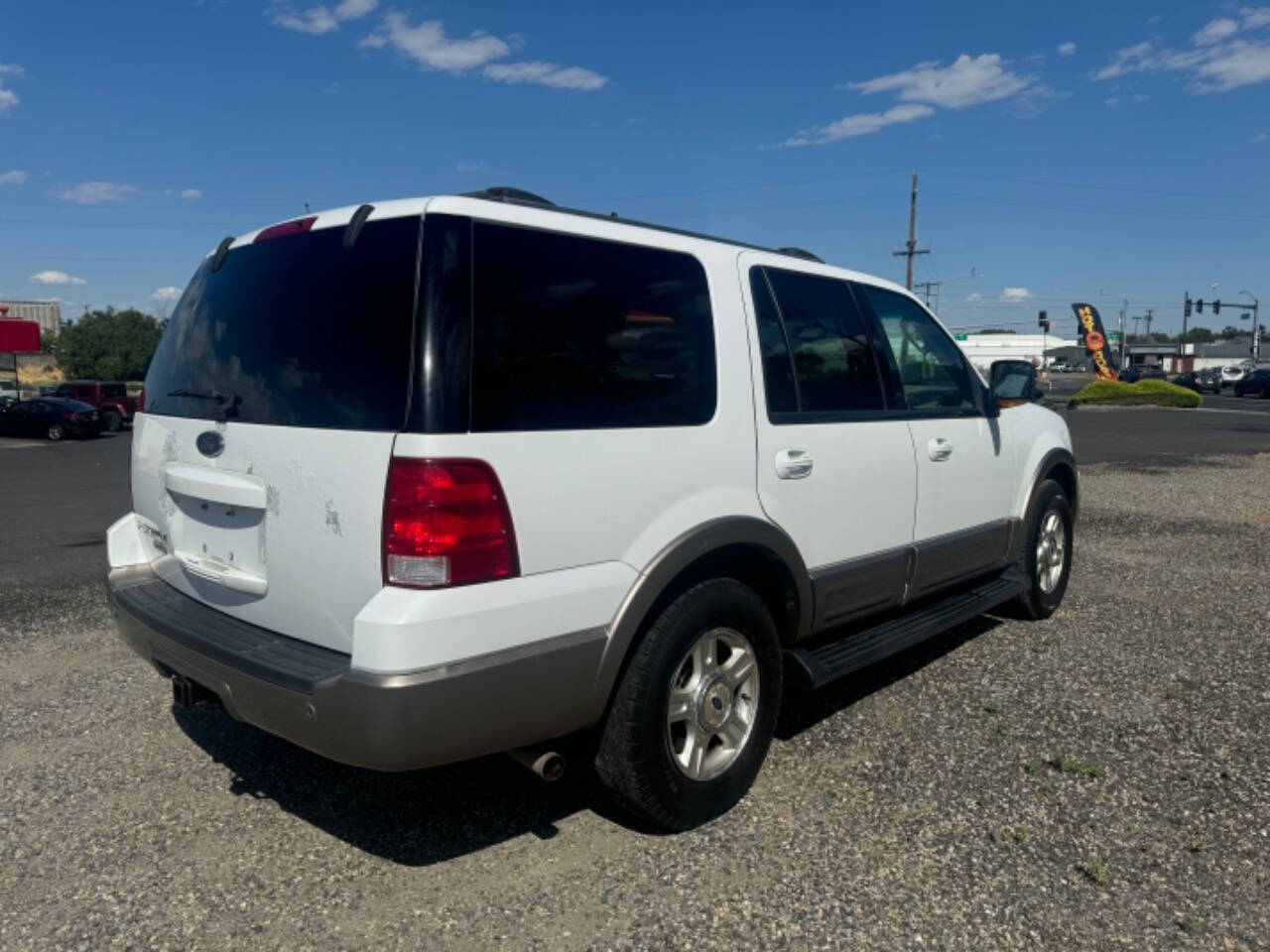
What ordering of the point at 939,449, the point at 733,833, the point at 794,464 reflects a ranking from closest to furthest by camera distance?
the point at 733,833 → the point at 794,464 → the point at 939,449

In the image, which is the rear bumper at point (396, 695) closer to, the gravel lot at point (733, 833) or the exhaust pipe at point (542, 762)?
the exhaust pipe at point (542, 762)

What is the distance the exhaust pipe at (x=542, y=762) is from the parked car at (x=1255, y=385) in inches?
2355

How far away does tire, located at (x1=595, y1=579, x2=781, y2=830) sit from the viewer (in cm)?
290

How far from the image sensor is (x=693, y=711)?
10.3 ft

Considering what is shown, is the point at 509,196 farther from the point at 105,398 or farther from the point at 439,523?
the point at 105,398

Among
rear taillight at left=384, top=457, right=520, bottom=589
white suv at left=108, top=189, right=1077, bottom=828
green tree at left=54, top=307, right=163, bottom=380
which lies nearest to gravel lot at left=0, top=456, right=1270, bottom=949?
white suv at left=108, top=189, right=1077, bottom=828

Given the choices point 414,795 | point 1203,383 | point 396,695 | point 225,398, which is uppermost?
point 1203,383

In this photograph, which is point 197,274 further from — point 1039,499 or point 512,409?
point 1039,499

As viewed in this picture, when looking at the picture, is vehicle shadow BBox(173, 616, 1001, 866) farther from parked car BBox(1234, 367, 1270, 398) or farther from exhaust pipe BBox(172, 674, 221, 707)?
parked car BBox(1234, 367, 1270, 398)

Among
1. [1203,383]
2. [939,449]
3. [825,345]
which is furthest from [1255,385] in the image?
[825,345]

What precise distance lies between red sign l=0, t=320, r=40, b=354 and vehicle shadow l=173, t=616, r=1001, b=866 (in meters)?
51.6

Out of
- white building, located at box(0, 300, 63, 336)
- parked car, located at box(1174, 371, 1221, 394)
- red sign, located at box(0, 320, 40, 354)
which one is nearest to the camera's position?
red sign, located at box(0, 320, 40, 354)

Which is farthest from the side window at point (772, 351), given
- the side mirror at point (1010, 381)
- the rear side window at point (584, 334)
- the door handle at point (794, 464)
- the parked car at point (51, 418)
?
the parked car at point (51, 418)

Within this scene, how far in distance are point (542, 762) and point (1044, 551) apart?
12.8 feet
